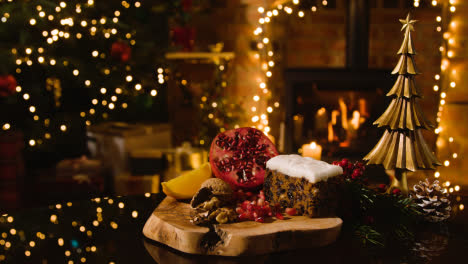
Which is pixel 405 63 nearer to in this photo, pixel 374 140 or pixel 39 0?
pixel 374 140

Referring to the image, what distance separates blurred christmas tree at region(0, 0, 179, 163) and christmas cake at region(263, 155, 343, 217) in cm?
198

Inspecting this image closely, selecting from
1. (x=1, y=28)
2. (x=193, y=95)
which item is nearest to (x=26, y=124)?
(x=1, y=28)

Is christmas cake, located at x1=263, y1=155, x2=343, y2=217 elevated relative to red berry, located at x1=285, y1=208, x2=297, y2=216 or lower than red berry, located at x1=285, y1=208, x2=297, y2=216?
elevated

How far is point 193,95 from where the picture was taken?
3.62 m

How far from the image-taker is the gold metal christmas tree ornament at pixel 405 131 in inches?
50.2

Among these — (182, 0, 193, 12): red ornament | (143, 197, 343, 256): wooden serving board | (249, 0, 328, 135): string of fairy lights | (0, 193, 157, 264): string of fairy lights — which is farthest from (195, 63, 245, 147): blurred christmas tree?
(143, 197, 343, 256): wooden serving board

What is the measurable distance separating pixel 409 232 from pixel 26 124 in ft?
8.67

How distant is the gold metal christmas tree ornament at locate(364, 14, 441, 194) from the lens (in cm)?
128

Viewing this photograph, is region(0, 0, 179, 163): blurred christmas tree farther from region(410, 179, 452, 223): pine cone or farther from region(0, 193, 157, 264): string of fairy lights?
region(410, 179, 452, 223): pine cone

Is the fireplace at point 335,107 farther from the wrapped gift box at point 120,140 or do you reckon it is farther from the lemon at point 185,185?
the lemon at point 185,185

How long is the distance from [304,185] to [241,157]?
0.89 feet

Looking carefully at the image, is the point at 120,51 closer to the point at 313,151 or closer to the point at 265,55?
the point at 265,55

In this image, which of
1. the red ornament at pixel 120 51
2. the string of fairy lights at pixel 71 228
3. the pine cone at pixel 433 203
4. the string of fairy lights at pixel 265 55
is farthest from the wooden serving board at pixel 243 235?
the string of fairy lights at pixel 265 55

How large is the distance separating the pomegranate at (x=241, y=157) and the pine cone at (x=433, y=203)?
408 mm
